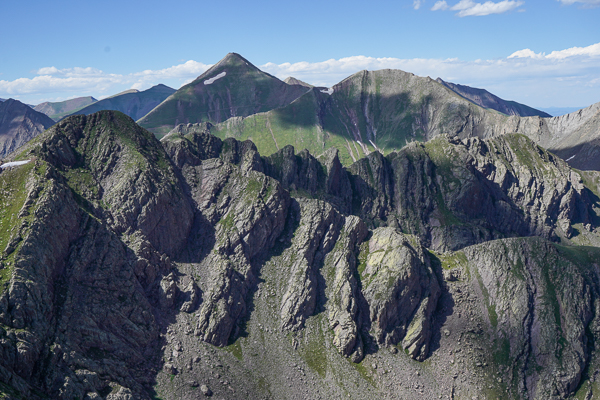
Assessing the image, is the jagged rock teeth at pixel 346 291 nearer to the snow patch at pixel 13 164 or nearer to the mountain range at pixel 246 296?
the mountain range at pixel 246 296

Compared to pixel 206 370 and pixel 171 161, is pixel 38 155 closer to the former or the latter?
pixel 171 161

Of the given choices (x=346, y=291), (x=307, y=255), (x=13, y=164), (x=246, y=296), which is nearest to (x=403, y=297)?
(x=346, y=291)

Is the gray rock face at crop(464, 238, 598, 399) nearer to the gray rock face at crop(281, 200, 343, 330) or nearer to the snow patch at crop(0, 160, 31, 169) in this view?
the gray rock face at crop(281, 200, 343, 330)

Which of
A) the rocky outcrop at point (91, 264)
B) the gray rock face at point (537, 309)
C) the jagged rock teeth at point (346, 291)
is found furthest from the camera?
the jagged rock teeth at point (346, 291)

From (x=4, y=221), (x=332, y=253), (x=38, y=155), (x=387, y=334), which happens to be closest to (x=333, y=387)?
(x=387, y=334)

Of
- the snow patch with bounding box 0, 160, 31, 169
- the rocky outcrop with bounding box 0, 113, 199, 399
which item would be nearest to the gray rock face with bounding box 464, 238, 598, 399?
the rocky outcrop with bounding box 0, 113, 199, 399

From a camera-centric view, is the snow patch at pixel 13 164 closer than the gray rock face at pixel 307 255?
Yes

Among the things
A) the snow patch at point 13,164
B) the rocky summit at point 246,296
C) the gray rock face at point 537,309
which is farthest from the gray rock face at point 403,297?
the snow patch at point 13,164
